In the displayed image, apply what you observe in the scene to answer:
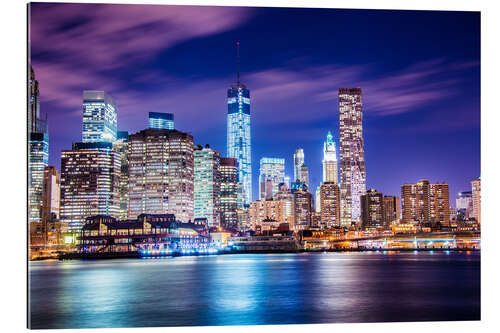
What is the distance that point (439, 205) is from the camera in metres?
89.4

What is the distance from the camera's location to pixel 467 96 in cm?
1470

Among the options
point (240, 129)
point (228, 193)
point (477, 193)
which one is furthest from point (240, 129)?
point (477, 193)

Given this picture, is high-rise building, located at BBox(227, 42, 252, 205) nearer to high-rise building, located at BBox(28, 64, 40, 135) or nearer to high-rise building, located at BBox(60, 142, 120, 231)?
high-rise building, located at BBox(60, 142, 120, 231)

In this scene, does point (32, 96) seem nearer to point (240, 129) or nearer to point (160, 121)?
point (160, 121)

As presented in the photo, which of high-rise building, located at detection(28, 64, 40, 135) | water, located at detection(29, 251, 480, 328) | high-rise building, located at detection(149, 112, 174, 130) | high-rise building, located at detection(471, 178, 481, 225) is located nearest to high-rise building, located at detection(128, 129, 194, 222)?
high-rise building, located at detection(149, 112, 174, 130)

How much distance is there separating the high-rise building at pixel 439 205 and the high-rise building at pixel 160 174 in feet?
119

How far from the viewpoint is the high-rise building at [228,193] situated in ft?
374

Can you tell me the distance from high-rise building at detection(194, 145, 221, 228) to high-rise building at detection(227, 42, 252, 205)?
52.7 m

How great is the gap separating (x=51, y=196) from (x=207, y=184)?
39.0 meters

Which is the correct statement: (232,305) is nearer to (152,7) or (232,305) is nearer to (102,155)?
(152,7)

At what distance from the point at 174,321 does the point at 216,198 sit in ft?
330

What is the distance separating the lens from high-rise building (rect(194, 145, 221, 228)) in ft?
367
